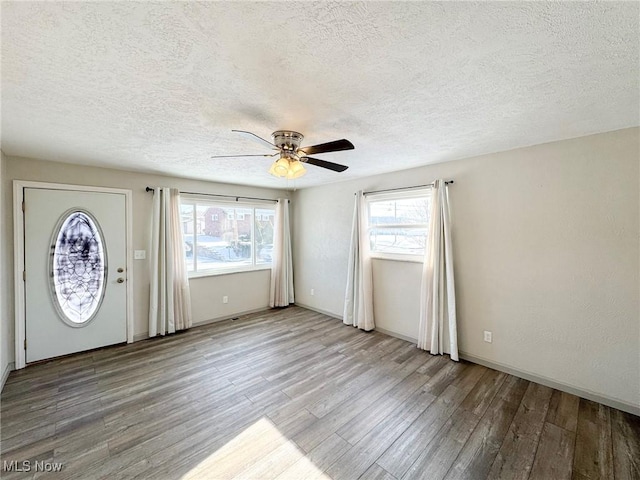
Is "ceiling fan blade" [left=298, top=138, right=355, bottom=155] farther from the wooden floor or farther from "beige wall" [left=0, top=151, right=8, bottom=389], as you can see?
"beige wall" [left=0, top=151, right=8, bottom=389]

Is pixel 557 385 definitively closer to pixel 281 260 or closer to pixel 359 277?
pixel 359 277

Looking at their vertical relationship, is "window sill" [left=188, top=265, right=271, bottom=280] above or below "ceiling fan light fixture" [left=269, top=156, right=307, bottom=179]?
below

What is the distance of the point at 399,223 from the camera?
387cm

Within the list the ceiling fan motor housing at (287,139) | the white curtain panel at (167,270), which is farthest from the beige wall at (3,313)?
the ceiling fan motor housing at (287,139)

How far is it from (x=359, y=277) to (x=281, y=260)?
6.01 ft

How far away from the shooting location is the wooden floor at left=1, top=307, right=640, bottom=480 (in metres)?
1.74

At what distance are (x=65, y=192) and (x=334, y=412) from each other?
4017mm

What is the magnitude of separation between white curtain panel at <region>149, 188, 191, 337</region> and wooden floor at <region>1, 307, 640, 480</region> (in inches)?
27.0

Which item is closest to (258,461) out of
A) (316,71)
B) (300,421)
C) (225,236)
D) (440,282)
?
(300,421)

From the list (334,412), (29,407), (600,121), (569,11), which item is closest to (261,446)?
(334,412)

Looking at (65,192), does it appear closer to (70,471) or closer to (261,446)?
(70,471)

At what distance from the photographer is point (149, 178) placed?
3.86m

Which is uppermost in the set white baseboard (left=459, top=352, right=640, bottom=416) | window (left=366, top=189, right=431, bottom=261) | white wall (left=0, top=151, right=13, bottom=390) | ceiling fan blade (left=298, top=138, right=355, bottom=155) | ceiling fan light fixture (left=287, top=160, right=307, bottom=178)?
ceiling fan blade (left=298, top=138, right=355, bottom=155)

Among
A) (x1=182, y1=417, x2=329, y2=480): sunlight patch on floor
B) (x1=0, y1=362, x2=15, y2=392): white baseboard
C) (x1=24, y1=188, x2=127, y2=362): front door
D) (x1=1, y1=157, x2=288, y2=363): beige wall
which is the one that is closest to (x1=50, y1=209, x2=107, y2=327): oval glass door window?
(x1=24, y1=188, x2=127, y2=362): front door
